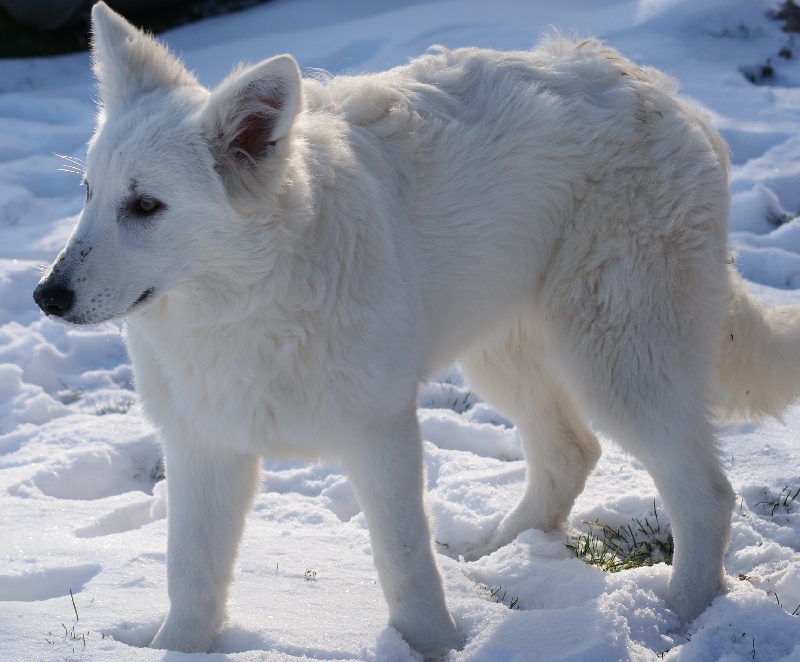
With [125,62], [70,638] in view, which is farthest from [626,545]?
[125,62]

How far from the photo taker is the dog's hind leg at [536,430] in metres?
4.16

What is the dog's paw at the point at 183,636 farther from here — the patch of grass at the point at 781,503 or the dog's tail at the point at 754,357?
the patch of grass at the point at 781,503

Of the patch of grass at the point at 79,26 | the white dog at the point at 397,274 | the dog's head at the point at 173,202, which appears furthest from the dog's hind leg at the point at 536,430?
the patch of grass at the point at 79,26

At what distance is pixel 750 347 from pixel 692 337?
391 millimetres

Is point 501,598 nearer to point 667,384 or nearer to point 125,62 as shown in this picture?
Result: point 667,384

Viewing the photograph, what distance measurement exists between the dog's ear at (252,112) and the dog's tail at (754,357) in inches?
76.7

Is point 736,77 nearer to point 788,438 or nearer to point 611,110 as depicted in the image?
point 788,438

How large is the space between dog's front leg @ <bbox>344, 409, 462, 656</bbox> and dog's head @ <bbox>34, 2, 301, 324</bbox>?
71 cm

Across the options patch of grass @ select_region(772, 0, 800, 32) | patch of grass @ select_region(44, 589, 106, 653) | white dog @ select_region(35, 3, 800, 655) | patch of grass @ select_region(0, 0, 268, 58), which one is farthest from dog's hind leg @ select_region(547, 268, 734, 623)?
patch of grass @ select_region(0, 0, 268, 58)

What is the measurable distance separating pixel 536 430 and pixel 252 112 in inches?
80.6

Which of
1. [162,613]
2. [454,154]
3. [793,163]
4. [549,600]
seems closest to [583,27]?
[793,163]

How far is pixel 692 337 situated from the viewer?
356 cm

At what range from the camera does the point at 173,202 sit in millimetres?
2879

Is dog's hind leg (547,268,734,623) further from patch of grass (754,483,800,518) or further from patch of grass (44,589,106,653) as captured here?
patch of grass (44,589,106,653)
